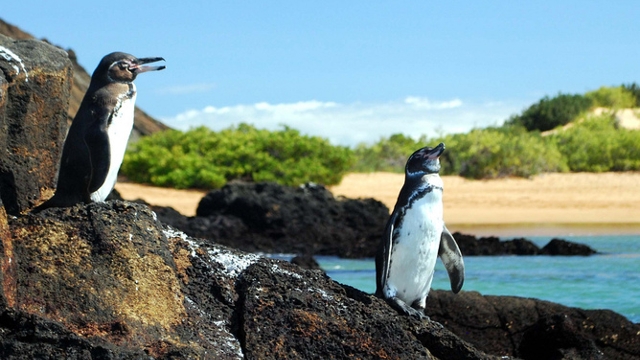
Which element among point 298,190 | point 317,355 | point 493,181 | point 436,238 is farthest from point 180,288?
point 493,181

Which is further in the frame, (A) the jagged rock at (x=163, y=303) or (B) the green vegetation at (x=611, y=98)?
(B) the green vegetation at (x=611, y=98)

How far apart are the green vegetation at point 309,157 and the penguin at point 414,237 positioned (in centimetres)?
1920

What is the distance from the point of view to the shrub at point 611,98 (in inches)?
1656

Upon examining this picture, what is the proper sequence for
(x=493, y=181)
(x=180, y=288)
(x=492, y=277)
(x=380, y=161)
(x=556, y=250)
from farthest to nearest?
1. (x=380, y=161)
2. (x=493, y=181)
3. (x=556, y=250)
4. (x=492, y=277)
5. (x=180, y=288)

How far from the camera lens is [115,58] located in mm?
5254

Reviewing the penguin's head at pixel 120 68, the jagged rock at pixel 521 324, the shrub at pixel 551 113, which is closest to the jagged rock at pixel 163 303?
the penguin's head at pixel 120 68

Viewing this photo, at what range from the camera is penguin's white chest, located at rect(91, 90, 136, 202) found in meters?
5.21

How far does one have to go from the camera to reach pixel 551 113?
3912 cm

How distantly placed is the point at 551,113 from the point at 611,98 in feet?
14.4

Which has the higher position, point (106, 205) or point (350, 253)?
point (106, 205)

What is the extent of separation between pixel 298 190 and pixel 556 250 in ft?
15.8

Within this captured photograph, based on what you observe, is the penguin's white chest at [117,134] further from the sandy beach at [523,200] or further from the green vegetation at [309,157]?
the green vegetation at [309,157]

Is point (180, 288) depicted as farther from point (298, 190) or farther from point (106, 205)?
point (298, 190)

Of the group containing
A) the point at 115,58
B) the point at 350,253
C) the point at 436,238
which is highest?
the point at 115,58
